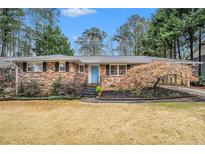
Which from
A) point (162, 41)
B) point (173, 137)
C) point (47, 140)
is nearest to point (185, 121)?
point (173, 137)

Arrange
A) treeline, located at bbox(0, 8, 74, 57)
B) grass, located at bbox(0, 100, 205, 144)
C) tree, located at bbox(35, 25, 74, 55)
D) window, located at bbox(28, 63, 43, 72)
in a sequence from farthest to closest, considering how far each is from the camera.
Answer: tree, located at bbox(35, 25, 74, 55), treeline, located at bbox(0, 8, 74, 57), window, located at bbox(28, 63, 43, 72), grass, located at bbox(0, 100, 205, 144)

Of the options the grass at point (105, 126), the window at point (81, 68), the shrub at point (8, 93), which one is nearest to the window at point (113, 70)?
the window at point (81, 68)

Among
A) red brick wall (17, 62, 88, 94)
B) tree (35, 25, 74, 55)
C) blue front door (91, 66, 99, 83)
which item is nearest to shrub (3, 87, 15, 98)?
red brick wall (17, 62, 88, 94)

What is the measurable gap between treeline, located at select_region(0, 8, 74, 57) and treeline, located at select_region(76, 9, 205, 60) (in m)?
6.53

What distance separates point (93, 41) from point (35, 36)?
34.0 ft

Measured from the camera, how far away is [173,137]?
722 centimetres

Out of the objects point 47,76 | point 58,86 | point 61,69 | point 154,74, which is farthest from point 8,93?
point 154,74

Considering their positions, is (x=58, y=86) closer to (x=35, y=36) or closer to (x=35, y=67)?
(x=35, y=67)

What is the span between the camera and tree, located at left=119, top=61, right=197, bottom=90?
1545 cm

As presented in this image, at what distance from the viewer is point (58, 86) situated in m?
17.8

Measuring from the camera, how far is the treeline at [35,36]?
110 feet

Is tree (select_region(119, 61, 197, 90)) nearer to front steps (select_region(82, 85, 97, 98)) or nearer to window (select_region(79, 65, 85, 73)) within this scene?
front steps (select_region(82, 85, 97, 98))

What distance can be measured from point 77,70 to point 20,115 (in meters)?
9.85
